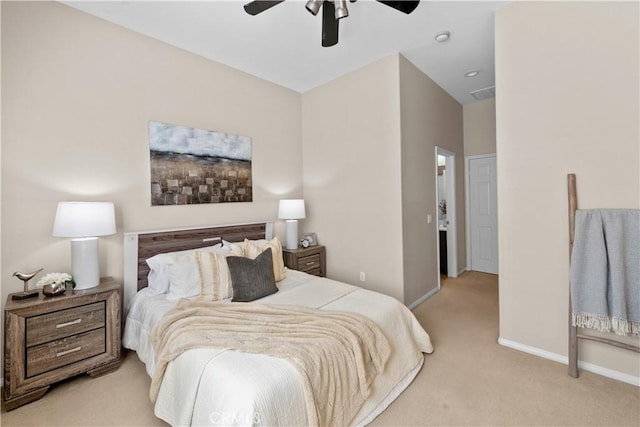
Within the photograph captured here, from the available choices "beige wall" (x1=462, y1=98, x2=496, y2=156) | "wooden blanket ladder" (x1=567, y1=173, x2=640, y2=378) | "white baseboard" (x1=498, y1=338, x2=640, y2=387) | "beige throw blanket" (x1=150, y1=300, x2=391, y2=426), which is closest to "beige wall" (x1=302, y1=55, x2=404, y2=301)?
"white baseboard" (x1=498, y1=338, x2=640, y2=387)

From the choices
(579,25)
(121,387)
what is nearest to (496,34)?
(579,25)

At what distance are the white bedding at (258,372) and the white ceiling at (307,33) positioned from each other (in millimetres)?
2429

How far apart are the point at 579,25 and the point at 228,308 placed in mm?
3382

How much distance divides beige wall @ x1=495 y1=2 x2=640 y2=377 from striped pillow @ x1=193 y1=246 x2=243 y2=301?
2.47 metres

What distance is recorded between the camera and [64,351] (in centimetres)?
204

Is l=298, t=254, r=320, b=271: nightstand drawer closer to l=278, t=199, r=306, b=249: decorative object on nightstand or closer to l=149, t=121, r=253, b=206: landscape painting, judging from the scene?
l=278, t=199, r=306, b=249: decorative object on nightstand

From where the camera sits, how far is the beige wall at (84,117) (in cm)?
212

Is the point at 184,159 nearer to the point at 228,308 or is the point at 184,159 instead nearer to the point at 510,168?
the point at 228,308

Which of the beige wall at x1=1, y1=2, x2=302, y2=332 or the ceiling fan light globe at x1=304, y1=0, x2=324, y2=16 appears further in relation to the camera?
the beige wall at x1=1, y1=2, x2=302, y2=332

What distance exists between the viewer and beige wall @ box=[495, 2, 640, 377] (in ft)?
6.61

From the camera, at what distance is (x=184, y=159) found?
2.98 meters

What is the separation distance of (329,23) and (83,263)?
257 cm

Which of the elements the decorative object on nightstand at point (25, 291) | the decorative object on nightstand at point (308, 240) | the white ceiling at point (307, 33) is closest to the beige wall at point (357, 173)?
the decorative object on nightstand at point (308, 240)

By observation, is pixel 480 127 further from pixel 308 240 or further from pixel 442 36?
pixel 308 240
